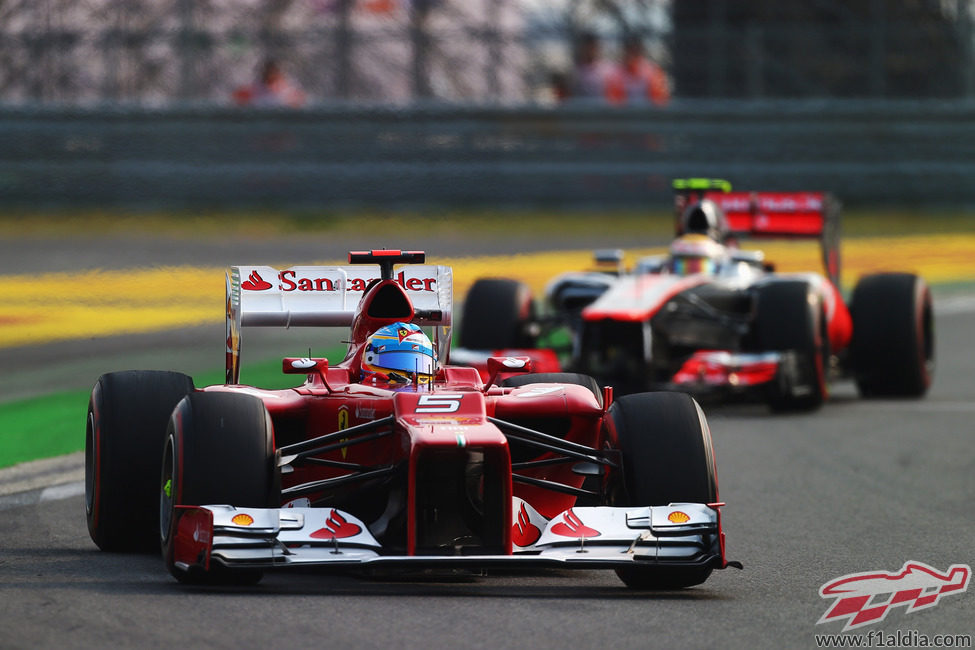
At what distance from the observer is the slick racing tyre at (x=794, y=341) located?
13.4 m

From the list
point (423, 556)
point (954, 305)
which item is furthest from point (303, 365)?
point (954, 305)

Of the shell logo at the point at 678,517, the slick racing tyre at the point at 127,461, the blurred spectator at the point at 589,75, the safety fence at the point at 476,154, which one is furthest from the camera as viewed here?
the blurred spectator at the point at 589,75

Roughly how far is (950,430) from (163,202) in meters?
11.1

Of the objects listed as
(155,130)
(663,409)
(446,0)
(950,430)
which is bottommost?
(950,430)

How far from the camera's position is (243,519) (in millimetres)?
6797

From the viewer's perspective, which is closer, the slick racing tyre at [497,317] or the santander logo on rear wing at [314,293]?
the santander logo on rear wing at [314,293]

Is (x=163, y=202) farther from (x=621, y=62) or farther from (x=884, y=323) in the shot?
(x=884, y=323)

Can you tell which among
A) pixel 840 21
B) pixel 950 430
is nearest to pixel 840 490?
Answer: pixel 950 430

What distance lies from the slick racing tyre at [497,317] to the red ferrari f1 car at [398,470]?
5880mm

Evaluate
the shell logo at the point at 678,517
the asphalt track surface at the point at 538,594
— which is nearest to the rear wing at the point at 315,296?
the asphalt track surface at the point at 538,594

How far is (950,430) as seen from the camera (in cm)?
1280

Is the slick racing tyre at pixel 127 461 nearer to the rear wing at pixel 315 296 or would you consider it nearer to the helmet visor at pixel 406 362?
the helmet visor at pixel 406 362

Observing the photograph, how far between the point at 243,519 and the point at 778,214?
9.21m

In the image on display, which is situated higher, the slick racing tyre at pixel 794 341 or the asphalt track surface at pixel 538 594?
the slick racing tyre at pixel 794 341
